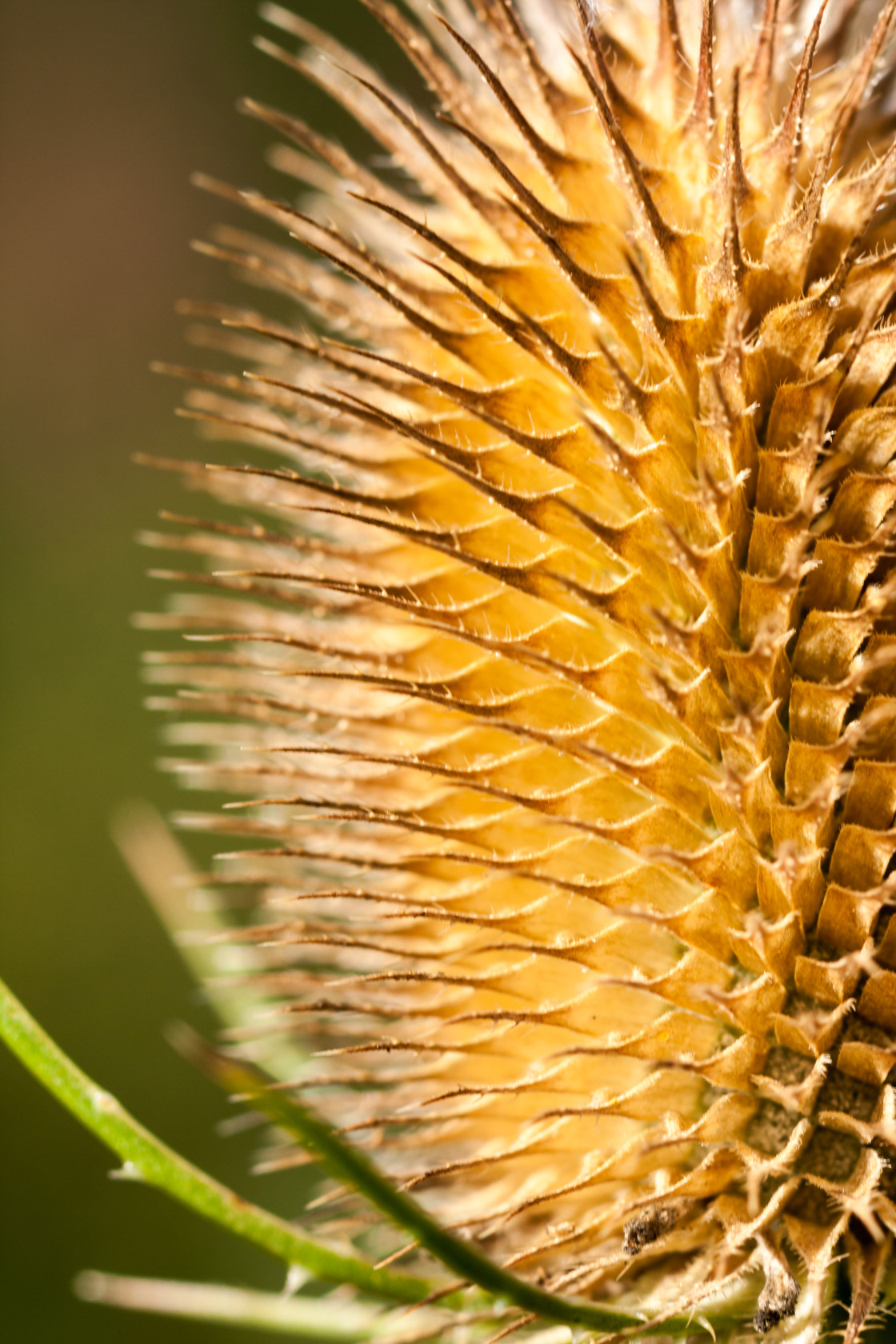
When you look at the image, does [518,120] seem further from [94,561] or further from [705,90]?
[94,561]

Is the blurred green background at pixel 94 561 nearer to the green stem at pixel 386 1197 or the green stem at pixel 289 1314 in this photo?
the green stem at pixel 289 1314

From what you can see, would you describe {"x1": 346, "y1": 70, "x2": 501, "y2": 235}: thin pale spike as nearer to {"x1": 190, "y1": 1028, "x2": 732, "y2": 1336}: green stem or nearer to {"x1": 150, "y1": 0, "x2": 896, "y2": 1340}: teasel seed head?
{"x1": 150, "y1": 0, "x2": 896, "y2": 1340}: teasel seed head

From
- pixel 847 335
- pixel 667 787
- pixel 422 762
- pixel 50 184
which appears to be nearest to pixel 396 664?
pixel 422 762

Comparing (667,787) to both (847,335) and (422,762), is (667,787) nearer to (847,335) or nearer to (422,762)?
(422,762)

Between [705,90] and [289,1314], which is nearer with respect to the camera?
[705,90]

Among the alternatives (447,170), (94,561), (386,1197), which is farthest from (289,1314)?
(94,561)

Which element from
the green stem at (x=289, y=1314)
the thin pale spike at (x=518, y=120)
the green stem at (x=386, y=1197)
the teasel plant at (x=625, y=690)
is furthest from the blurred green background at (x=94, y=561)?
the thin pale spike at (x=518, y=120)
